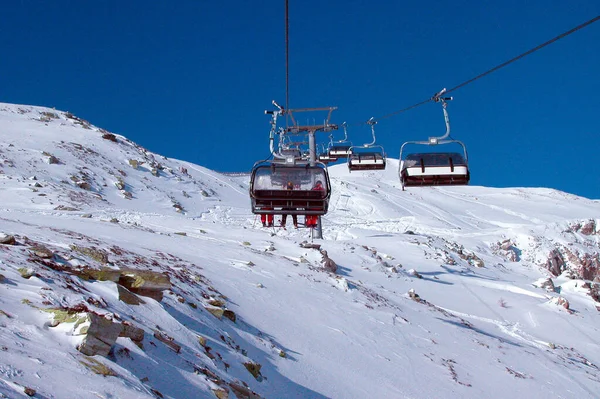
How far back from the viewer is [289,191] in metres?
11.3

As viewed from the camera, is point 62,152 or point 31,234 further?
point 62,152

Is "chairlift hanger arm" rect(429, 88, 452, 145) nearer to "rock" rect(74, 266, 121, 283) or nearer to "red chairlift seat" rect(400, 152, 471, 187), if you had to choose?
"red chairlift seat" rect(400, 152, 471, 187)

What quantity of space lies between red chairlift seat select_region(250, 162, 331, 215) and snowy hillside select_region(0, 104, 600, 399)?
2269 mm

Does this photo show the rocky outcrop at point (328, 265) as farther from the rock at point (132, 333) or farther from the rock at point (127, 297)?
the rock at point (132, 333)

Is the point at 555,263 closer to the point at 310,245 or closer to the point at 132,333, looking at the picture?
the point at 310,245

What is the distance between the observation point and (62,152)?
40125 mm

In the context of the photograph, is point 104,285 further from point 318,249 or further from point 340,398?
point 318,249

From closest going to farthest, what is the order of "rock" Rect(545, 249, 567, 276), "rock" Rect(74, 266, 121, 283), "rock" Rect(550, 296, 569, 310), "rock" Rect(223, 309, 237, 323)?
"rock" Rect(74, 266, 121, 283)
"rock" Rect(223, 309, 237, 323)
"rock" Rect(550, 296, 569, 310)
"rock" Rect(545, 249, 567, 276)

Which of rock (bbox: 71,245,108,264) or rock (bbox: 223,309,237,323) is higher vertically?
rock (bbox: 71,245,108,264)

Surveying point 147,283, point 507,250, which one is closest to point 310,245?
point 147,283

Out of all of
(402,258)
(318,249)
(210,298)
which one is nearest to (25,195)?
(318,249)

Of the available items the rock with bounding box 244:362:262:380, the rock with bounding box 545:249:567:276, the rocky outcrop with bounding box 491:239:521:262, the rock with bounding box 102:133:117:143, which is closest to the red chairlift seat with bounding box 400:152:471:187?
the rock with bounding box 244:362:262:380

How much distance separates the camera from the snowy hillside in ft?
19.4

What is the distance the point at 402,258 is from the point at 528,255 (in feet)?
38.3
